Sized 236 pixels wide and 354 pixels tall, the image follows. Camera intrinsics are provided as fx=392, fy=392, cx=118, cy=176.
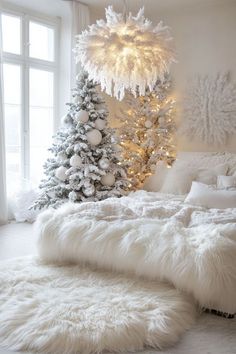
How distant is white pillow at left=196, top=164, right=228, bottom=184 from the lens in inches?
169

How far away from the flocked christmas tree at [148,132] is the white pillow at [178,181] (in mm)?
799

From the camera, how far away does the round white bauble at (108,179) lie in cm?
477

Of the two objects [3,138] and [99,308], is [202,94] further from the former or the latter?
[99,308]

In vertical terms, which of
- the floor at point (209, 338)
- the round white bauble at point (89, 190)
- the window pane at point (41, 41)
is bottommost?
the floor at point (209, 338)

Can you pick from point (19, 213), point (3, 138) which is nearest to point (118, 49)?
point (3, 138)

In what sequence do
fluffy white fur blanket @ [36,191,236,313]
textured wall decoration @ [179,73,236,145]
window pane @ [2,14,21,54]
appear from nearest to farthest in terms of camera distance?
fluffy white fur blanket @ [36,191,236,313] → textured wall decoration @ [179,73,236,145] → window pane @ [2,14,21,54]

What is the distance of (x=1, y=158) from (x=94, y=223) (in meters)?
2.23

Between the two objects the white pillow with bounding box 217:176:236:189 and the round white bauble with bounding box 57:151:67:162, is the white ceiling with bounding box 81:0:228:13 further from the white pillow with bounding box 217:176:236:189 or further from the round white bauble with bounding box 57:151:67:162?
the white pillow with bounding box 217:176:236:189

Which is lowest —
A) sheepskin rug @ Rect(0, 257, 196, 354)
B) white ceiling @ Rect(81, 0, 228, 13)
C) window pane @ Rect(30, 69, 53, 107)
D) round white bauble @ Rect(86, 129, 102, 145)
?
sheepskin rug @ Rect(0, 257, 196, 354)

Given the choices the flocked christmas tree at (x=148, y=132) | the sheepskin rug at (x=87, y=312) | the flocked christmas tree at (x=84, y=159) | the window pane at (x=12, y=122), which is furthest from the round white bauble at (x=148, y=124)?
the sheepskin rug at (x=87, y=312)

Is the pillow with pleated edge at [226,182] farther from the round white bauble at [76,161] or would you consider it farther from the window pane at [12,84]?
the window pane at [12,84]

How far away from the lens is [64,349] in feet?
6.83

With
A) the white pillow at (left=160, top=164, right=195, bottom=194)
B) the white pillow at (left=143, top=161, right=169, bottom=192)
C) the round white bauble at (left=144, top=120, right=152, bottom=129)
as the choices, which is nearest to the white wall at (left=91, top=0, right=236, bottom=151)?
the round white bauble at (left=144, top=120, right=152, bottom=129)

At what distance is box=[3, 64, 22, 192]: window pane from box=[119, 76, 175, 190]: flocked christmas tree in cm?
145
